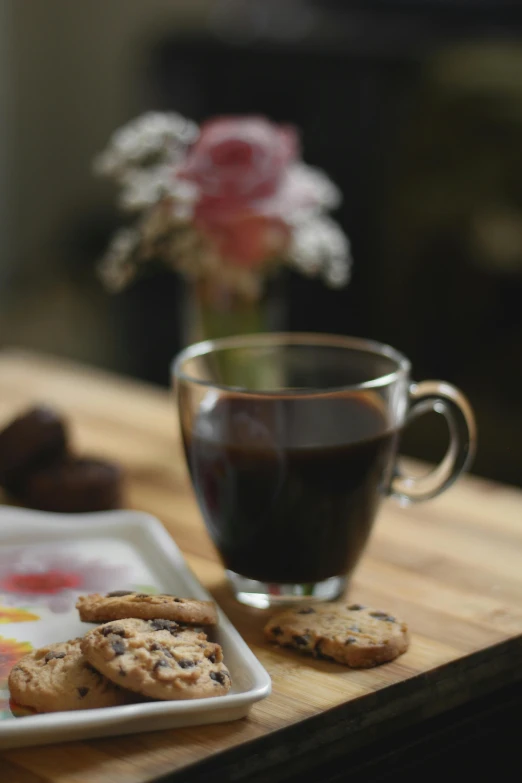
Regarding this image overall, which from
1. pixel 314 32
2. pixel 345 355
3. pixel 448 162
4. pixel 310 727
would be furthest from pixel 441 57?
pixel 310 727

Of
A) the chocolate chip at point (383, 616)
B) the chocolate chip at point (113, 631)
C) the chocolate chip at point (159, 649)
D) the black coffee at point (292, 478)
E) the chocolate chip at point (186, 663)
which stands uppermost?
the black coffee at point (292, 478)

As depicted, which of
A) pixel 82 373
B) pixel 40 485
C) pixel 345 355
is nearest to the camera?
pixel 345 355

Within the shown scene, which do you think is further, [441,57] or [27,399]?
[441,57]

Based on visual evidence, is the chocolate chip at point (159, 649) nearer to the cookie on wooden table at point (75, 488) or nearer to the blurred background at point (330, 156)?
the cookie on wooden table at point (75, 488)

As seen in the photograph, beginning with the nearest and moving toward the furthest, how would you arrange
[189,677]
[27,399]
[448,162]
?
[189,677] → [27,399] → [448,162]

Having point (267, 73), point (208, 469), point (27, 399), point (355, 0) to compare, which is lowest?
point (27, 399)

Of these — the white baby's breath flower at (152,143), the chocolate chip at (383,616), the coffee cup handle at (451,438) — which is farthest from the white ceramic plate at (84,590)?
the white baby's breath flower at (152,143)

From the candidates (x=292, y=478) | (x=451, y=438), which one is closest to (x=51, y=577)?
(x=292, y=478)

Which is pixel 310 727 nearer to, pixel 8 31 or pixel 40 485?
pixel 40 485
